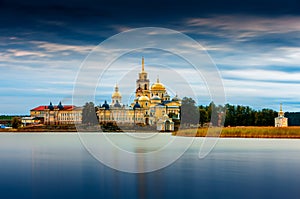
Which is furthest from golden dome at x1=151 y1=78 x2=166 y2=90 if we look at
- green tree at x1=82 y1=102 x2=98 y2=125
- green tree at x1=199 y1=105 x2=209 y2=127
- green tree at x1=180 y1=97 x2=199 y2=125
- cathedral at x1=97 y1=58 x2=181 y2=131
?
green tree at x1=199 y1=105 x2=209 y2=127

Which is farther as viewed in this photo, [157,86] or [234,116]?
[157,86]

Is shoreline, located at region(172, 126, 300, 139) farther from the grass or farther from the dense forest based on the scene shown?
the dense forest

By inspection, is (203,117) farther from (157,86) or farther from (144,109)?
(157,86)

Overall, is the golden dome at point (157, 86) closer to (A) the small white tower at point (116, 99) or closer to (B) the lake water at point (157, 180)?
(A) the small white tower at point (116, 99)

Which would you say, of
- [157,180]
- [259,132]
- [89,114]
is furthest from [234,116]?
[157,180]

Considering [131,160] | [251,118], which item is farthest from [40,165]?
[251,118]

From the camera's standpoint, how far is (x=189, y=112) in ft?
241

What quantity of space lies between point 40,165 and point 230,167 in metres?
7.65

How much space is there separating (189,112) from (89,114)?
20.3m

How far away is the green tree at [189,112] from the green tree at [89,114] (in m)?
15.3

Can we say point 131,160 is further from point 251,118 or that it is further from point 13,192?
point 251,118

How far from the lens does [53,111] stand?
11306 cm

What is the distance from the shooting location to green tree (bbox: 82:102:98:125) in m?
85.8

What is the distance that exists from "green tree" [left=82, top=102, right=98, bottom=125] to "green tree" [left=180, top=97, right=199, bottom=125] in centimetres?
1529
